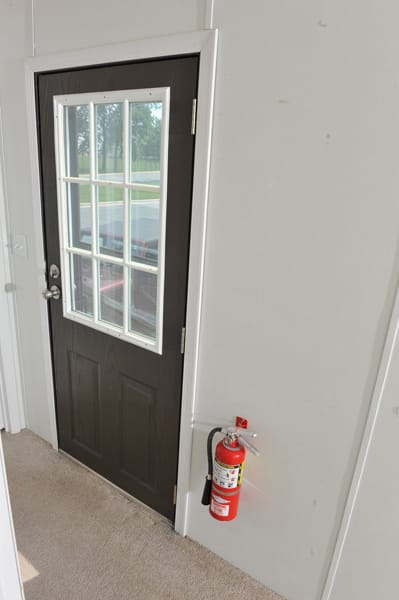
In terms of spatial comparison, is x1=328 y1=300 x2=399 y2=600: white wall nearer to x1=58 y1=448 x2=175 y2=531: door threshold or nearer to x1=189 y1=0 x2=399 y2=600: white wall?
x1=189 y1=0 x2=399 y2=600: white wall

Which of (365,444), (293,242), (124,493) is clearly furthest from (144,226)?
(124,493)

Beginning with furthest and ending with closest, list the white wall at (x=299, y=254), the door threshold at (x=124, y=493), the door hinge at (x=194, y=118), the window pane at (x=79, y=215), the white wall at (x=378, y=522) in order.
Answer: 1. the door threshold at (x=124, y=493)
2. the window pane at (x=79, y=215)
3. the door hinge at (x=194, y=118)
4. the white wall at (x=378, y=522)
5. the white wall at (x=299, y=254)

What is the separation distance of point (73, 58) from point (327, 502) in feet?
6.34

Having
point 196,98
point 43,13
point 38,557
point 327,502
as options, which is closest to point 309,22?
point 196,98

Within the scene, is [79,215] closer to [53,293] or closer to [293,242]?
[53,293]

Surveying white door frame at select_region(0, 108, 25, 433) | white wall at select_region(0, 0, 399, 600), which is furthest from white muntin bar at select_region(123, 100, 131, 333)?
white door frame at select_region(0, 108, 25, 433)

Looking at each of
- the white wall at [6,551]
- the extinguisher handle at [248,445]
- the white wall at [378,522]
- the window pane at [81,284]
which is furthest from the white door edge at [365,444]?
the window pane at [81,284]

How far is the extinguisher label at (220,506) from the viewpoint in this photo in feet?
4.88

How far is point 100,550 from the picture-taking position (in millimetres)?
1732

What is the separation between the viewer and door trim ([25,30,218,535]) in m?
1.28

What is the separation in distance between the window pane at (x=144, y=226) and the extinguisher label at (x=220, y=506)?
3.08 feet

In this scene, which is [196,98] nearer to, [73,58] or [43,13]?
[73,58]

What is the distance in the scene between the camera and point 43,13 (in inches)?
64.9

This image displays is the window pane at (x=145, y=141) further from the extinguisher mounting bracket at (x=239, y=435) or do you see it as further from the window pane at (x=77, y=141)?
the extinguisher mounting bracket at (x=239, y=435)
